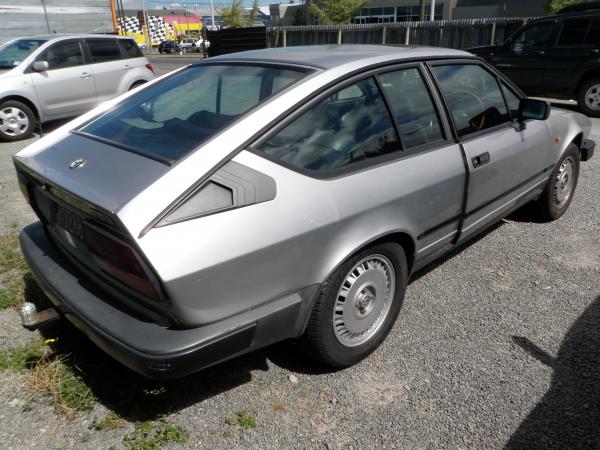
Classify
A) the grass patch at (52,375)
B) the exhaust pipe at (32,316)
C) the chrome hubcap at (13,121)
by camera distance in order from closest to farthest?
the grass patch at (52,375) → the exhaust pipe at (32,316) → the chrome hubcap at (13,121)

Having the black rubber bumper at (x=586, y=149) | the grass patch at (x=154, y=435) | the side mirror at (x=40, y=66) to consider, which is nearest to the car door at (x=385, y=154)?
the grass patch at (x=154, y=435)

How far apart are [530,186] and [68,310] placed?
341 cm

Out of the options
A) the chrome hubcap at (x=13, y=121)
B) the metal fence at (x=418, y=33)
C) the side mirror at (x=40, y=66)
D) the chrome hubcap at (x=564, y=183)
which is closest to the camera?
the chrome hubcap at (x=564, y=183)

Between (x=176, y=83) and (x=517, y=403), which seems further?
(x=176, y=83)

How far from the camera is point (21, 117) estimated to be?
8.31 m

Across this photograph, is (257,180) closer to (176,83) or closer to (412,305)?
(176,83)

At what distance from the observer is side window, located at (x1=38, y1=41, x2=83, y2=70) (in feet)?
28.5

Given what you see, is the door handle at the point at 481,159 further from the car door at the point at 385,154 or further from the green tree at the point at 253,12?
the green tree at the point at 253,12

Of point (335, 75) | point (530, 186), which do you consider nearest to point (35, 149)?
point (335, 75)

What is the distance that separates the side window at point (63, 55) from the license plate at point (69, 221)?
7.39 meters

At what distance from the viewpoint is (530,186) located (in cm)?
397

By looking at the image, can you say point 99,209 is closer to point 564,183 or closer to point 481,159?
point 481,159

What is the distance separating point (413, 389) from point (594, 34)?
32.6ft

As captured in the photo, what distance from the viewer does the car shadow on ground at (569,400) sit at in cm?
223
